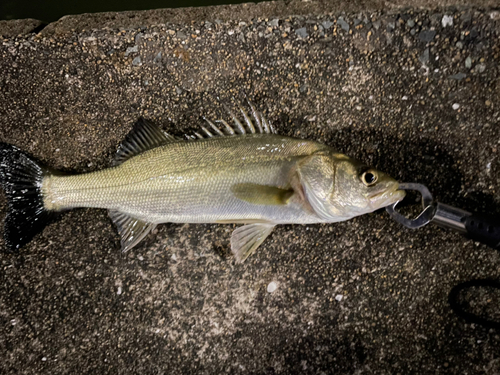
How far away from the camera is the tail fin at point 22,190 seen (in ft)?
7.80

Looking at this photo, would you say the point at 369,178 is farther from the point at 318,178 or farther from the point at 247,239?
the point at 247,239

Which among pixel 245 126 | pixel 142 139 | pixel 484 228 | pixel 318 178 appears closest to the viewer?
pixel 484 228

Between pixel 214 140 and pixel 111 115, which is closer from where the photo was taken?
pixel 214 140

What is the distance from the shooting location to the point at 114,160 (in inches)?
95.0

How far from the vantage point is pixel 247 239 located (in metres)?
2.37

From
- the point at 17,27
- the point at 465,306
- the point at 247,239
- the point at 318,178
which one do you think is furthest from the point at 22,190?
the point at 465,306

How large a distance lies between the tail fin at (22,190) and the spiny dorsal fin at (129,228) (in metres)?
0.50

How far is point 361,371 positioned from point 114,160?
2588 millimetres

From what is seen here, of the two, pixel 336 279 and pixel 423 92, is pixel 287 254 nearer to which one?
pixel 336 279

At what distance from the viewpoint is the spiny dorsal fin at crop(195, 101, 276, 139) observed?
2.28m

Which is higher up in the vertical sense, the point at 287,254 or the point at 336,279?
the point at 287,254

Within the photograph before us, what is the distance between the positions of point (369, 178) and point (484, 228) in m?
0.78

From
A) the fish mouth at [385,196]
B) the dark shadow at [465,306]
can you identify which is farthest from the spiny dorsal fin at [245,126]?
the dark shadow at [465,306]

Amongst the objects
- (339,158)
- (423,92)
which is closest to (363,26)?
(423,92)
